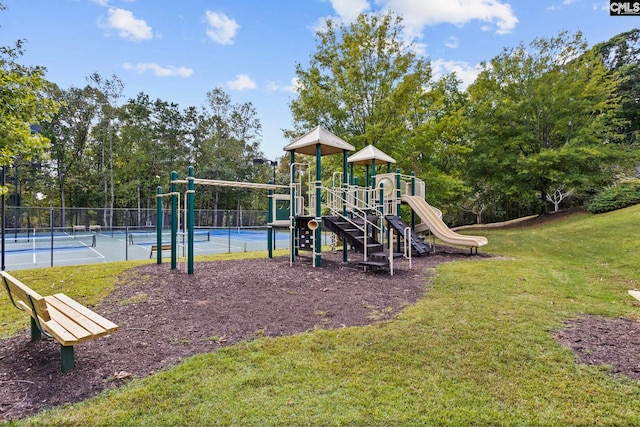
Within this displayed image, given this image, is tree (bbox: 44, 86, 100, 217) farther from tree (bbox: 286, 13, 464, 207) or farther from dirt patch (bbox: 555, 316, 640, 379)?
dirt patch (bbox: 555, 316, 640, 379)

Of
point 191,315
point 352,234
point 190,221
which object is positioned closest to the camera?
point 191,315

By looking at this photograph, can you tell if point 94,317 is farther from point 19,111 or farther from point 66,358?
point 19,111

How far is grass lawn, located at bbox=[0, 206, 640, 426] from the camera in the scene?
2.44 m

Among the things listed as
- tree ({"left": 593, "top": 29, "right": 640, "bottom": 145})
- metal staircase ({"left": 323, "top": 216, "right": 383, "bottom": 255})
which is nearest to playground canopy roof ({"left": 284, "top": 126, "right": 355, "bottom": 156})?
metal staircase ({"left": 323, "top": 216, "right": 383, "bottom": 255})

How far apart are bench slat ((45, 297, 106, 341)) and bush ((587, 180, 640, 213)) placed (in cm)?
2382

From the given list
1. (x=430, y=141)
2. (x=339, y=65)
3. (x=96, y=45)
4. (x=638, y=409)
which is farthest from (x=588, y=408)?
(x=96, y=45)

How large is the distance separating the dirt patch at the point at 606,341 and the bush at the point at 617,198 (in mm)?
18193

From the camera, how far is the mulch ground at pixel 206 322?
3.06 meters

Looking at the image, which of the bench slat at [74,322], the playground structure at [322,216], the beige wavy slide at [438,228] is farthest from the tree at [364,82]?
the bench slat at [74,322]

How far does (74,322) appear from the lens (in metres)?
3.31

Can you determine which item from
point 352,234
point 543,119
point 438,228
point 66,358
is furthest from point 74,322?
point 543,119

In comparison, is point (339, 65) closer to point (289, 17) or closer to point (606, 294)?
point (289, 17)

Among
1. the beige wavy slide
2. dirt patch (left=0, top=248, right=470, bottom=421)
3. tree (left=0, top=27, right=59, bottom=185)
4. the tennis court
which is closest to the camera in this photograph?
dirt patch (left=0, top=248, right=470, bottom=421)

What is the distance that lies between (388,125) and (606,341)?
42.9 feet
